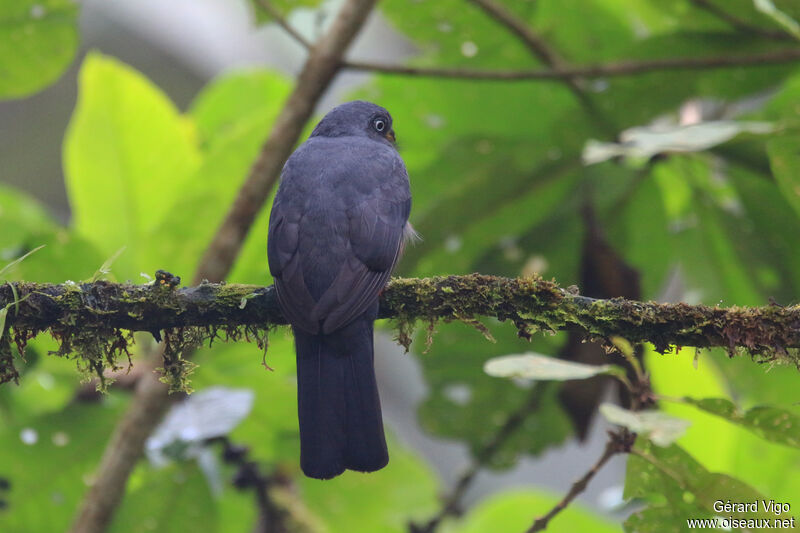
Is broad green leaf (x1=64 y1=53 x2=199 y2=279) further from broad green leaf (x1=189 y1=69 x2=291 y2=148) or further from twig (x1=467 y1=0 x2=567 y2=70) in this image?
twig (x1=467 y1=0 x2=567 y2=70)

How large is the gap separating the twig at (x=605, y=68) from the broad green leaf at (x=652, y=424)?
172 cm

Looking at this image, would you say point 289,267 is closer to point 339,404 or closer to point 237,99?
point 339,404

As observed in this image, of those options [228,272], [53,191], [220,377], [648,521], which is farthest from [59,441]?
[53,191]

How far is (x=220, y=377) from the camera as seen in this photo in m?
3.54

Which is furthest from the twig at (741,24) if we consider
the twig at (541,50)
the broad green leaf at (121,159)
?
the broad green leaf at (121,159)

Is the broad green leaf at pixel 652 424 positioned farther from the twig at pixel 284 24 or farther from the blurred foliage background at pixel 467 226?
the twig at pixel 284 24

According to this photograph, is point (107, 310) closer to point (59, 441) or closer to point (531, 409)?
point (59, 441)

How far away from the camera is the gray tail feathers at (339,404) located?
7.57ft

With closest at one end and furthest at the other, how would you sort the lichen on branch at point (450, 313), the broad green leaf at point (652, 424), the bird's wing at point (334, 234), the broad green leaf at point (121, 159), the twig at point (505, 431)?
1. the broad green leaf at point (652, 424)
2. the lichen on branch at point (450, 313)
3. the bird's wing at point (334, 234)
4. the broad green leaf at point (121, 159)
5. the twig at point (505, 431)

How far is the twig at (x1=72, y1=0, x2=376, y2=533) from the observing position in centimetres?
300

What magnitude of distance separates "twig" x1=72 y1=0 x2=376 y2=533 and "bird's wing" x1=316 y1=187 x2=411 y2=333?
2.11 ft

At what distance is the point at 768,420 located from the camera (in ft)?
7.48

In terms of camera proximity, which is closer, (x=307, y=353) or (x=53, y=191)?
(x=307, y=353)

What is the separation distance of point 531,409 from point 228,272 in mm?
1537
